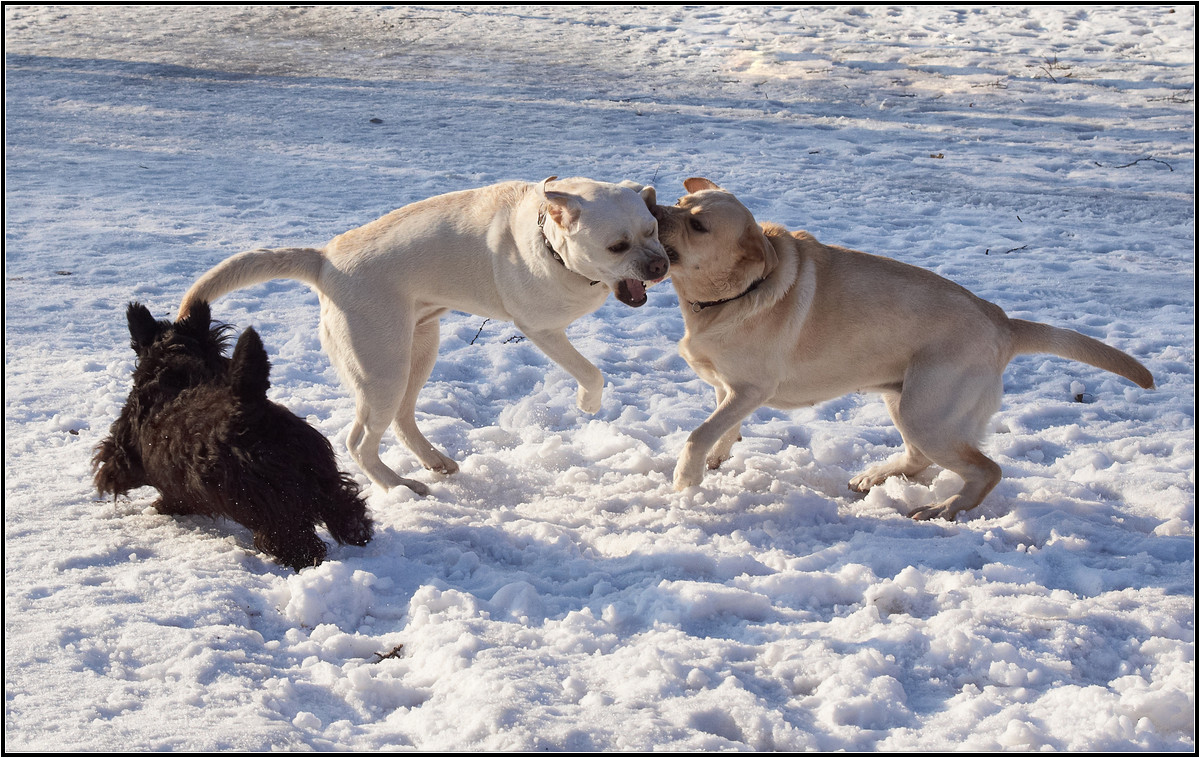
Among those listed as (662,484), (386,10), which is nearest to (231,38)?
(386,10)

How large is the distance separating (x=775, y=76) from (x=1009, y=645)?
33.3 feet

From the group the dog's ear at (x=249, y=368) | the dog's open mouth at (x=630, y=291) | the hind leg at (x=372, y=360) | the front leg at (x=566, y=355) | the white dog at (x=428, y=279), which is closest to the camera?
the dog's ear at (x=249, y=368)

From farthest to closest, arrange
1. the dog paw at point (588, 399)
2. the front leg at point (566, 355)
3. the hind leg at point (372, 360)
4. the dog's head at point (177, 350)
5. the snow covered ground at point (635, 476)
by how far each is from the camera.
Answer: the dog paw at point (588, 399), the front leg at point (566, 355), the hind leg at point (372, 360), the dog's head at point (177, 350), the snow covered ground at point (635, 476)

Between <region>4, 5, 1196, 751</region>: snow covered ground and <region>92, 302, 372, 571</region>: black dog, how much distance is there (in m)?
0.16

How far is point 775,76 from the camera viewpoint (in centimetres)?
1206

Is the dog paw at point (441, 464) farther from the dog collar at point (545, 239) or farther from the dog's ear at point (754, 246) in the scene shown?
the dog's ear at point (754, 246)

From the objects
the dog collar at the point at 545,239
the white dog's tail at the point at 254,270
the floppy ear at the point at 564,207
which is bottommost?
the white dog's tail at the point at 254,270

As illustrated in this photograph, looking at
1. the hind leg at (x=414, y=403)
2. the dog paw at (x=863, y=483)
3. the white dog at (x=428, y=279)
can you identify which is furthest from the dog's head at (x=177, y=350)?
the dog paw at (x=863, y=483)

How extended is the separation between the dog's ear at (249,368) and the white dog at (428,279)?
2.43 ft

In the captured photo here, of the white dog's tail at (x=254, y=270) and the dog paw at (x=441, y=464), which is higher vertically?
the white dog's tail at (x=254, y=270)

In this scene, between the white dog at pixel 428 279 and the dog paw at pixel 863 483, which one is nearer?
the white dog at pixel 428 279

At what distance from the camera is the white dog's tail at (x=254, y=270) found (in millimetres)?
4090

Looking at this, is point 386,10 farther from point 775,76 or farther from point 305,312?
point 305,312

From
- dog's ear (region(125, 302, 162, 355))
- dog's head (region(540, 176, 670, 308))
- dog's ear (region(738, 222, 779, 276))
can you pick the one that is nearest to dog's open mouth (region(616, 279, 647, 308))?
dog's head (region(540, 176, 670, 308))
